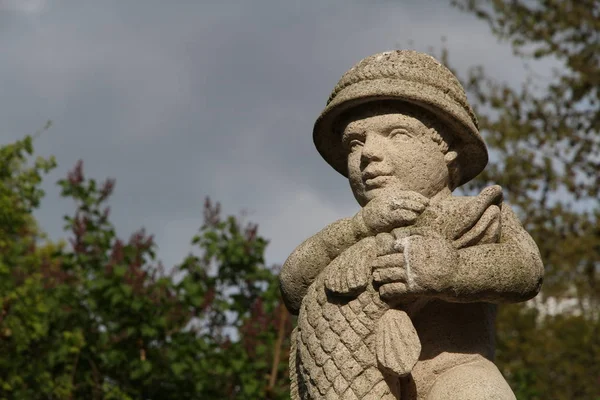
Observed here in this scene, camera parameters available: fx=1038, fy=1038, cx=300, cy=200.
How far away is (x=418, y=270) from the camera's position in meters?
4.22

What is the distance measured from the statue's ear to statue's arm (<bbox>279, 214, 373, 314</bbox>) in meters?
0.51

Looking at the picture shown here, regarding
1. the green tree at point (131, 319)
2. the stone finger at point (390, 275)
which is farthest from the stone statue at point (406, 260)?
the green tree at point (131, 319)

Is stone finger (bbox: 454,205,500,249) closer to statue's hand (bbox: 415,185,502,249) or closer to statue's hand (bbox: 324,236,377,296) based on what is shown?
statue's hand (bbox: 415,185,502,249)

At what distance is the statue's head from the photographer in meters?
4.62

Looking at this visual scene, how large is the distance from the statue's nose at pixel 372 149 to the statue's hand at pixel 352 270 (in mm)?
365

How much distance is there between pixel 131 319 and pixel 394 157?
5.00 meters

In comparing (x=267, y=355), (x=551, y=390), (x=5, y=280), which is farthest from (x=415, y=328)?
(x=551, y=390)

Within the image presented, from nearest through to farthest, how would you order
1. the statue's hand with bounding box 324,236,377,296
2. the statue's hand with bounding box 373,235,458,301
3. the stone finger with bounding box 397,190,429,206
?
the statue's hand with bounding box 373,235,458,301 < the statue's hand with bounding box 324,236,377,296 < the stone finger with bounding box 397,190,429,206

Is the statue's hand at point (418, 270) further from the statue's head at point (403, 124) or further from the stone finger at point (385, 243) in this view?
the statue's head at point (403, 124)

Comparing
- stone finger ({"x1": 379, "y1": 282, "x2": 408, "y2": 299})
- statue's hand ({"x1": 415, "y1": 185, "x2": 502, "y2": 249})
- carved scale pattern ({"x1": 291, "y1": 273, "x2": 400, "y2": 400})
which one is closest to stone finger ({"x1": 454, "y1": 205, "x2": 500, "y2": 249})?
statue's hand ({"x1": 415, "y1": 185, "x2": 502, "y2": 249})

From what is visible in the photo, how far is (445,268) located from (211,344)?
17.2 feet

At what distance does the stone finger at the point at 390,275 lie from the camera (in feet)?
13.9

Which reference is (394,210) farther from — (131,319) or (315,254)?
(131,319)

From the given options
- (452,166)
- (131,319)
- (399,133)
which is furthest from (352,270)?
(131,319)
